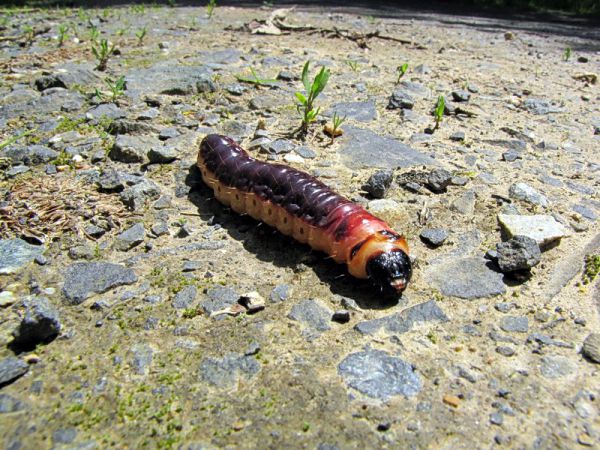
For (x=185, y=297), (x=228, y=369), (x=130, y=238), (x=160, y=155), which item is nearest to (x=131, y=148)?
(x=160, y=155)

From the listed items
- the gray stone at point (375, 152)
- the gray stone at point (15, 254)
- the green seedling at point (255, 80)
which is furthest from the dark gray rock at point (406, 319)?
the green seedling at point (255, 80)

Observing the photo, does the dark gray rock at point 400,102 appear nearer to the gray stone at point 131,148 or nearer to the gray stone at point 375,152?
the gray stone at point 375,152

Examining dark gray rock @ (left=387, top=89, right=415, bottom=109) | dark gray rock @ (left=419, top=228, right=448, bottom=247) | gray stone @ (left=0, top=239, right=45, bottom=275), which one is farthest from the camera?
dark gray rock @ (left=387, top=89, right=415, bottom=109)

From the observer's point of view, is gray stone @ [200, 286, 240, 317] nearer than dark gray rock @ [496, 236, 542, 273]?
Yes

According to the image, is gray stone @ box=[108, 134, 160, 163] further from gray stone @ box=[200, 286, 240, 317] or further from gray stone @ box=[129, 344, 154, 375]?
gray stone @ box=[129, 344, 154, 375]

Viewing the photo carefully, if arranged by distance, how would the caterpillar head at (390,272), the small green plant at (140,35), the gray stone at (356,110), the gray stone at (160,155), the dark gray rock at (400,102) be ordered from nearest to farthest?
the caterpillar head at (390,272)
the gray stone at (160,155)
the gray stone at (356,110)
the dark gray rock at (400,102)
the small green plant at (140,35)

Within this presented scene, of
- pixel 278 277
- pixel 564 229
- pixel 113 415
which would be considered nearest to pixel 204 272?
pixel 278 277

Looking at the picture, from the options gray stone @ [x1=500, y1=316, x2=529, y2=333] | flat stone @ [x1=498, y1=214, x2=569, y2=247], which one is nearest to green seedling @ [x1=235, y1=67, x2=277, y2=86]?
flat stone @ [x1=498, y1=214, x2=569, y2=247]

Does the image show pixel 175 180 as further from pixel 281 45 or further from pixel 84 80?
pixel 281 45
